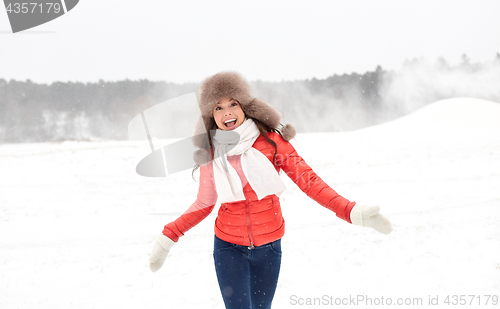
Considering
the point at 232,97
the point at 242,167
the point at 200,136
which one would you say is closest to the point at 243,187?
the point at 242,167

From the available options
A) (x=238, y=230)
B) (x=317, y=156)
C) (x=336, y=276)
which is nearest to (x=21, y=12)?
(x=238, y=230)

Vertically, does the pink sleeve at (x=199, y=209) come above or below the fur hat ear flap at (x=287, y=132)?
below

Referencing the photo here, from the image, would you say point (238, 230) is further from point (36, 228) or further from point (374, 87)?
point (374, 87)

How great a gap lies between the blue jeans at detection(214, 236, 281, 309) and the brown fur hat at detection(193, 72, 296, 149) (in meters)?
0.79

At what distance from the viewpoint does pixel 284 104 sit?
34344mm

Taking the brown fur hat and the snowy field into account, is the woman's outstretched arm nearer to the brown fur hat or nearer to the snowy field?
the brown fur hat

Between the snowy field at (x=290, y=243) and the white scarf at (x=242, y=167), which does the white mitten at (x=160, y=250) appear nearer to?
the snowy field at (x=290, y=243)

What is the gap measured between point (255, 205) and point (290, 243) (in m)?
3.77

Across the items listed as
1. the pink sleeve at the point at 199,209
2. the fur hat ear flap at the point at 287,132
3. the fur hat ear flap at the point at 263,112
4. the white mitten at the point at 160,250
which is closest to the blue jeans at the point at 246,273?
the pink sleeve at the point at 199,209

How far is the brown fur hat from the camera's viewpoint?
2211 millimetres

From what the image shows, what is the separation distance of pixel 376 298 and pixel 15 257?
6.08 metres

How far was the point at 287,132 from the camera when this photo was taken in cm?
219

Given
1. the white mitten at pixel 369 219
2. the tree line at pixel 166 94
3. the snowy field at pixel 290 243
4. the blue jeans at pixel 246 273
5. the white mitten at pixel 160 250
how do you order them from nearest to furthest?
the white mitten at pixel 369 219, the blue jeans at pixel 246 273, the white mitten at pixel 160 250, the snowy field at pixel 290 243, the tree line at pixel 166 94

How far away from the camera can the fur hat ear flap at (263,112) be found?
86.6 inches
